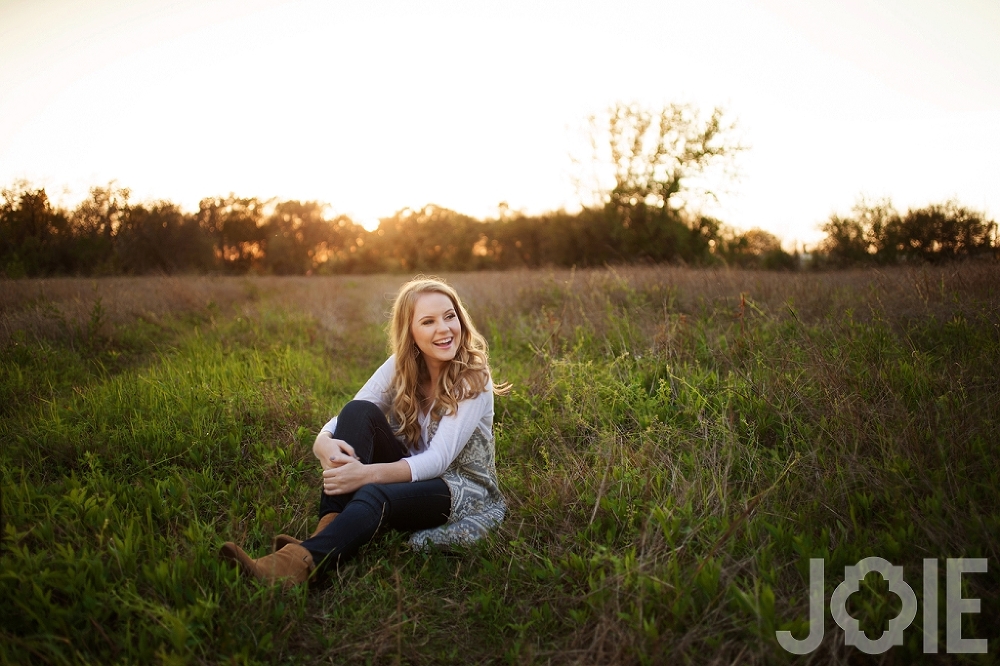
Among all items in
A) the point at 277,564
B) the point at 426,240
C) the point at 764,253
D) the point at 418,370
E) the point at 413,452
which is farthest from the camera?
the point at 426,240

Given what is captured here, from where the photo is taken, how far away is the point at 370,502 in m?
2.33

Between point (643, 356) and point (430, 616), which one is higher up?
point (643, 356)

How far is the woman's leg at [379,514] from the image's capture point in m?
2.23

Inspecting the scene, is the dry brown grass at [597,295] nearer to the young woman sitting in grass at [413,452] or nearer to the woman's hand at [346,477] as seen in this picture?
the young woman sitting in grass at [413,452]

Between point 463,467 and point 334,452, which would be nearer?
point 334,452

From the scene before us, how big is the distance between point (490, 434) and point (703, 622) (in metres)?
1.28

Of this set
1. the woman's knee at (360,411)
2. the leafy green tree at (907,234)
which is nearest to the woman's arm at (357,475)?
the woman's knee at (360,411)

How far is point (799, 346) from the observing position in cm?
398

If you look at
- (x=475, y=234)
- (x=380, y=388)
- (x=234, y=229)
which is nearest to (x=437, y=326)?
(x=380, y=388)

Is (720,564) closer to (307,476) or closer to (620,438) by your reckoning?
(620,438)

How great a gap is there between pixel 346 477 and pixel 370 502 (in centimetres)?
16

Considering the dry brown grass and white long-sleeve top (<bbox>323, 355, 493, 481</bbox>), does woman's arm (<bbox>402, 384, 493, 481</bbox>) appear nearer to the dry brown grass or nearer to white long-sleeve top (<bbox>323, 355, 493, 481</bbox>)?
white long-sleeve top (<bbox>323, 355, 493, 481</bbox>)

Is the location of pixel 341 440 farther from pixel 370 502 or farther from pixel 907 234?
pixel 907 234

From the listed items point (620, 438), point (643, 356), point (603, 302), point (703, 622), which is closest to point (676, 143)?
point (603, 302)
